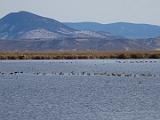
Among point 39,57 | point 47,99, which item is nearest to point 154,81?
point 47,99

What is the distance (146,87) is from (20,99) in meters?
15.4

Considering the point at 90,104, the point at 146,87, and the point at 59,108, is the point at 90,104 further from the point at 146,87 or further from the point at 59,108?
the point at 146,87

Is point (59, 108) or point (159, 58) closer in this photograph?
point (59, 108)

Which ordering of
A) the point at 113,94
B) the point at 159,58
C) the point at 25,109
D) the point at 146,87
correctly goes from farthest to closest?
1. the point at 159,58
2. the point at 146,87
3. the point at 113,94
4. the point at 25,109

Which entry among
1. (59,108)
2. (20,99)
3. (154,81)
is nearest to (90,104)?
(59,108)

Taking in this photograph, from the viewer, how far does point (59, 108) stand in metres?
40.7

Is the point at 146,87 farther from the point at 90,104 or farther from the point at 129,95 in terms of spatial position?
the point at 90,104

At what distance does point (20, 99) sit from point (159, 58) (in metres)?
94.1

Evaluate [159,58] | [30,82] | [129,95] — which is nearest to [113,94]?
[129,95]

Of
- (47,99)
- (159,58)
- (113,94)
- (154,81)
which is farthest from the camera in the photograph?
(159,58)

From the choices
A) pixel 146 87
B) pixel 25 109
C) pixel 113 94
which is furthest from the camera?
pixel 146 87

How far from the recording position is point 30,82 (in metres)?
66.6

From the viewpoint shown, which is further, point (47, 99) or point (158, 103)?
point (47, 99)

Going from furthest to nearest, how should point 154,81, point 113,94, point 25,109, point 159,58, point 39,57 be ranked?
point 39,57 < point 159,58 < point 154,81 < point 113,94 < point 25,109
